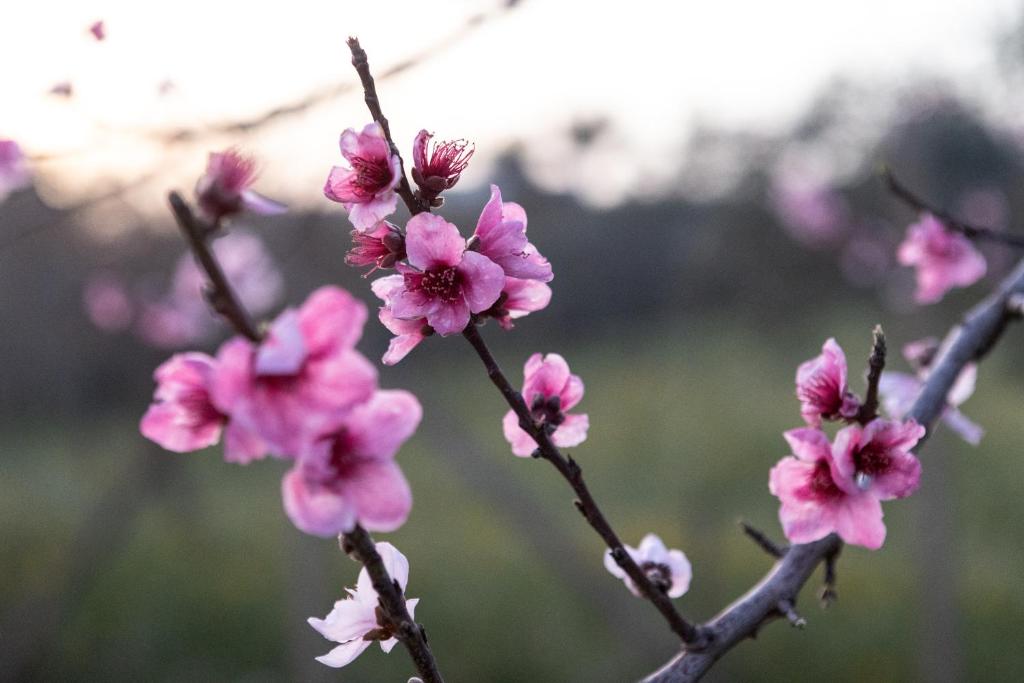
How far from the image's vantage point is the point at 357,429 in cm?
42

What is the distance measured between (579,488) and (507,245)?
156 millimetres

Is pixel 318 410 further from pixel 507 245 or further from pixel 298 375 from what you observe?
pixel 507 245

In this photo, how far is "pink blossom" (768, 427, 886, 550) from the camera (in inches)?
23.4

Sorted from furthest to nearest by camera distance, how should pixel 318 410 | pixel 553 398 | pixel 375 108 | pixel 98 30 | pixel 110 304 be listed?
pixel 110 304
pixel 98 30
pixel 553 398
pixel 375 108
pixel 318 410

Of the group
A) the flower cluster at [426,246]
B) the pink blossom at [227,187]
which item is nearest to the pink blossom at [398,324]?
the flower cluster at [426,246]

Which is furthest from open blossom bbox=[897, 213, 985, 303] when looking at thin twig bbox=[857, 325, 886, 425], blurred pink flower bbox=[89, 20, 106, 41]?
blurred pink flower bbox=[89, 20, 106, 41]

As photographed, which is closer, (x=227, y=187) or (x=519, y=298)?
(x=227, y=187)

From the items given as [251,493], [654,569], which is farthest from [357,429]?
[251,493]

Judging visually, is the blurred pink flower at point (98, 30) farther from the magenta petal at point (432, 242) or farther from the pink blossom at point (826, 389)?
the pink blossom at point (826, 389)

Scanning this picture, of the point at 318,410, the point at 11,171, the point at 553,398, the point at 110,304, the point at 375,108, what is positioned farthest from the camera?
the point at 110,304

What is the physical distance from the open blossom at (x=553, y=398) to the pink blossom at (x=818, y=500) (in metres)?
0.14

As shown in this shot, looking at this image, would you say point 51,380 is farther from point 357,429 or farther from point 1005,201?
point 357,429

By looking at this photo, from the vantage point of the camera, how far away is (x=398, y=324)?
577 mm

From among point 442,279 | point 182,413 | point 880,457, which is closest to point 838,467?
point 880,457
